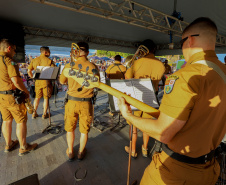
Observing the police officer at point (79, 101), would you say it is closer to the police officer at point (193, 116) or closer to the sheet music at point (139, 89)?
the sheet music at point (139, 89)

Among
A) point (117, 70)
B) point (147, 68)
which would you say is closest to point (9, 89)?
point (147, 68)

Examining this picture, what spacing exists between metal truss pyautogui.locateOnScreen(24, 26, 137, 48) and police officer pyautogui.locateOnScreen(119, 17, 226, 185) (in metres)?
8.96

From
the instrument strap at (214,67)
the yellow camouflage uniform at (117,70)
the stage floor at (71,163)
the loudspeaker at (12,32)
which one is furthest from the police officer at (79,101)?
the loudspeaker at (12,32)

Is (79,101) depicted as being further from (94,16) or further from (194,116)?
(94,16)

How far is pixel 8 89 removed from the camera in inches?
96.7

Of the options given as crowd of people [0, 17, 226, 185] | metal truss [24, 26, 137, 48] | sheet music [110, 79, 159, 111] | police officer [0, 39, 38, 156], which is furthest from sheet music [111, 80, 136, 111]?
metal truss [24, 26, 137, 48]

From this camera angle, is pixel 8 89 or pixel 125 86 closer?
pixel 125 86

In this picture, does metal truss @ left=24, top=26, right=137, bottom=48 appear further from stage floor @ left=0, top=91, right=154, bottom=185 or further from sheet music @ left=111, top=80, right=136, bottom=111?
sheet music @ left=111, top=80, right=136, bottom=111

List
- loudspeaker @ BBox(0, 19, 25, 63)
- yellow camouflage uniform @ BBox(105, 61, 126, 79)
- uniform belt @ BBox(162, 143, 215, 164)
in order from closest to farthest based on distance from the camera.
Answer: uniform belt @ BBox(162, 143, 215, 164), yellow camouflage uniform @ BBox(105, 61, 126, 79), loudspeaker @ BBox(0, 19, 25, 63)

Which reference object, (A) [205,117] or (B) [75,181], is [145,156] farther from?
(A) [205,117]

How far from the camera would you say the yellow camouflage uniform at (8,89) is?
2.32 metres

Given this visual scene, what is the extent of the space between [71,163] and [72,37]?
9.09 m

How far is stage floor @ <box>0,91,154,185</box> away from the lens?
2.24m

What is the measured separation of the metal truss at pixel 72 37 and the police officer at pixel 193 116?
8955 mm
